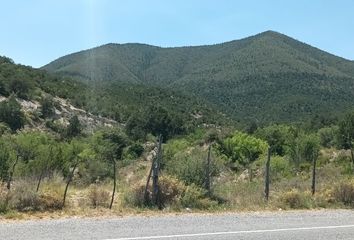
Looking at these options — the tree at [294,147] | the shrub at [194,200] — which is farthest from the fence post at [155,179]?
the tree at [294,147]

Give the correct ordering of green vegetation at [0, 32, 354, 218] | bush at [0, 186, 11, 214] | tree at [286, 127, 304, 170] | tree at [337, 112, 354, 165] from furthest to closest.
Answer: tree at [337, 112, 354, 165]
tree at [286, 127, 304, 170]
green vegetation at [0, 32, 354, 218]
bush at [0, 186, 11, 214]

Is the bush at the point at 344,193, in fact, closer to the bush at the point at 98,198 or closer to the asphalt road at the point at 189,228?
the asphalt road at the point at 189,228

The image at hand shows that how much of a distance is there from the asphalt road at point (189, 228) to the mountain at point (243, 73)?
301 feet

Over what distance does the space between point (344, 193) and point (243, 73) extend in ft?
401

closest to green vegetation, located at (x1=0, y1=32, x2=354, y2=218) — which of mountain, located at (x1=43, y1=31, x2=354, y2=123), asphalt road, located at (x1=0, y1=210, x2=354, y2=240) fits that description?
mountain, located at (x1=43, y1=31, x2=354, y2=123)

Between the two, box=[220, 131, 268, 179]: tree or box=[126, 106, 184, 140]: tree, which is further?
box=[126, 106, 184, 140]: tree

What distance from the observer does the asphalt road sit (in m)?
9.52

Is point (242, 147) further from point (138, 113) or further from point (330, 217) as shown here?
point (330, 217)

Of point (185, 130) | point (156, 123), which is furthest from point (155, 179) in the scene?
point (185, 130)

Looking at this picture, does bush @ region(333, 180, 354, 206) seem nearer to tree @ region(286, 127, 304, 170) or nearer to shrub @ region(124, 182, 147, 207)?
shrub @ region(124, 182, 147, 207)

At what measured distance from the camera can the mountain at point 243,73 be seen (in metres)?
118

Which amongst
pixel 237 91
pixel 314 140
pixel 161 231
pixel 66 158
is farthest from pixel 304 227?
pixel 237 91

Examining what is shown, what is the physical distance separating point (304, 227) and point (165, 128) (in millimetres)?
68569

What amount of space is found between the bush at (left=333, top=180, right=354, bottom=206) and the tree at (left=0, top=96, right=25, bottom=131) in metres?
50.4
